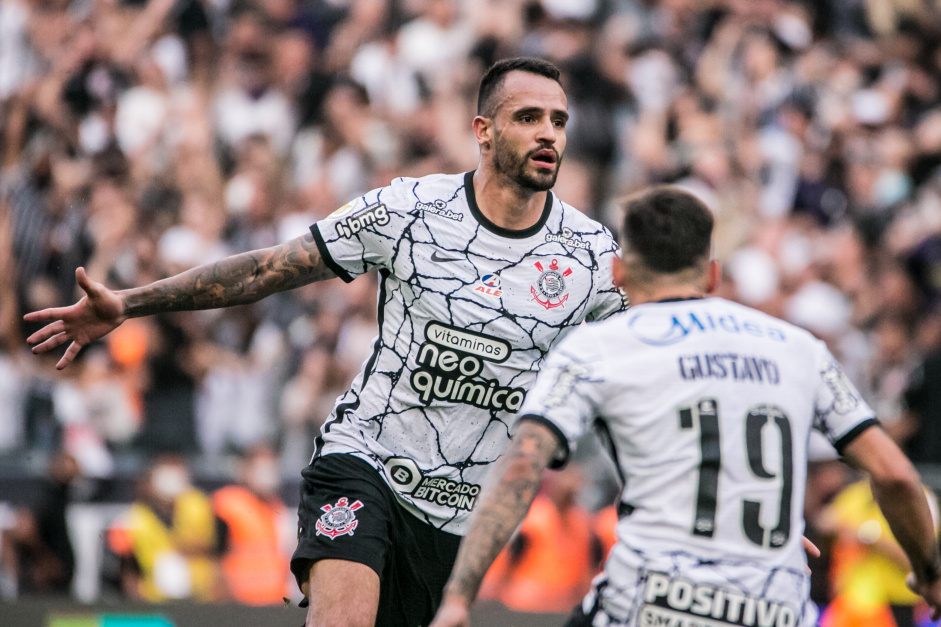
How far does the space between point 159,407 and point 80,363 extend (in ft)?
3.20

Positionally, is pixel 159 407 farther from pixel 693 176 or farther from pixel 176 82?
pixel 693 176

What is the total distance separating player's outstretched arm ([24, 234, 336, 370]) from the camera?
17.0 feet

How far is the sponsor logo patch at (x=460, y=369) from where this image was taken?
5316mm

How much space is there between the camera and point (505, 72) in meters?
5.70

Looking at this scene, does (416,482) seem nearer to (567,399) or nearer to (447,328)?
(447,328)

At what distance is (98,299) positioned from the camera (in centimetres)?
517

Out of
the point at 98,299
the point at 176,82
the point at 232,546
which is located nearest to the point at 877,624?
the point at 232,546

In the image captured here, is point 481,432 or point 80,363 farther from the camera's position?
point 80,363

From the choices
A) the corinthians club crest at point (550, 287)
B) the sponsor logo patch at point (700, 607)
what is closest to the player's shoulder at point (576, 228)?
the corinthians club crest at point (550, 287)

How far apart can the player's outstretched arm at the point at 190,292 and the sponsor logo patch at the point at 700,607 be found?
2.36 m

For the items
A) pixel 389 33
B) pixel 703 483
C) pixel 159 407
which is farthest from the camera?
pixel 389 33

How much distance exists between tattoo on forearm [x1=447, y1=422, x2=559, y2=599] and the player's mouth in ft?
6.24

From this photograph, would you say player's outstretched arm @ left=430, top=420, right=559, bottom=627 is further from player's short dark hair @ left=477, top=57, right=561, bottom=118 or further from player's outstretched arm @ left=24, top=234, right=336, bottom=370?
player's short dark hair @ left=477, top=57, right=561, bottom=118

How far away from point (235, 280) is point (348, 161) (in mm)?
7789
